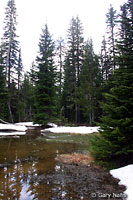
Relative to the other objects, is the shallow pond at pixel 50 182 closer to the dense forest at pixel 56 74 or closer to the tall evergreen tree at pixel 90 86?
the dense forest at pixel 56 74

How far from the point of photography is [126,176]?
4.76 metres

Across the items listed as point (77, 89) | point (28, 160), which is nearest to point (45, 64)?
point (77, 89)

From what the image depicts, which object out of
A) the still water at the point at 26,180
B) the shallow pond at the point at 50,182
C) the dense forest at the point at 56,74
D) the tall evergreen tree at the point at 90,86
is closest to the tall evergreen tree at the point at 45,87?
the dense forest at the point at 56,74

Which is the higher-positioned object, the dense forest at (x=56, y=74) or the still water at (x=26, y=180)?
the dense forest at (x=56, y=74)

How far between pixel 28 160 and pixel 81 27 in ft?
94.9

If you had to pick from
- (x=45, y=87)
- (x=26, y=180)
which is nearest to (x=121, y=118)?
(x=26, y=180)

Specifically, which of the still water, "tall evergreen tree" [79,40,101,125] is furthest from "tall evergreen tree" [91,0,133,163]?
"tall evergreen tree" [79,40,101,125]

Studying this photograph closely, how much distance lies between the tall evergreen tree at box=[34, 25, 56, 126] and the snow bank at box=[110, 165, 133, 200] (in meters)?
16.5

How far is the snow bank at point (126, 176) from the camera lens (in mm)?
3950

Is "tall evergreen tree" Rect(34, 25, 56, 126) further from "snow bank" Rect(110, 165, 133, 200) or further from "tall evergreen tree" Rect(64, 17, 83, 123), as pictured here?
"snow bank" Rect(110, 165, 133, 200)

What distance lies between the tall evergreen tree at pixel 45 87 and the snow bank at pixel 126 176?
54.1 ft

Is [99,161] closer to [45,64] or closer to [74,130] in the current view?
[74,130]

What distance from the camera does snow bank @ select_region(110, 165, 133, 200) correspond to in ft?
13.0

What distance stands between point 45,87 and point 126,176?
18035 mm
